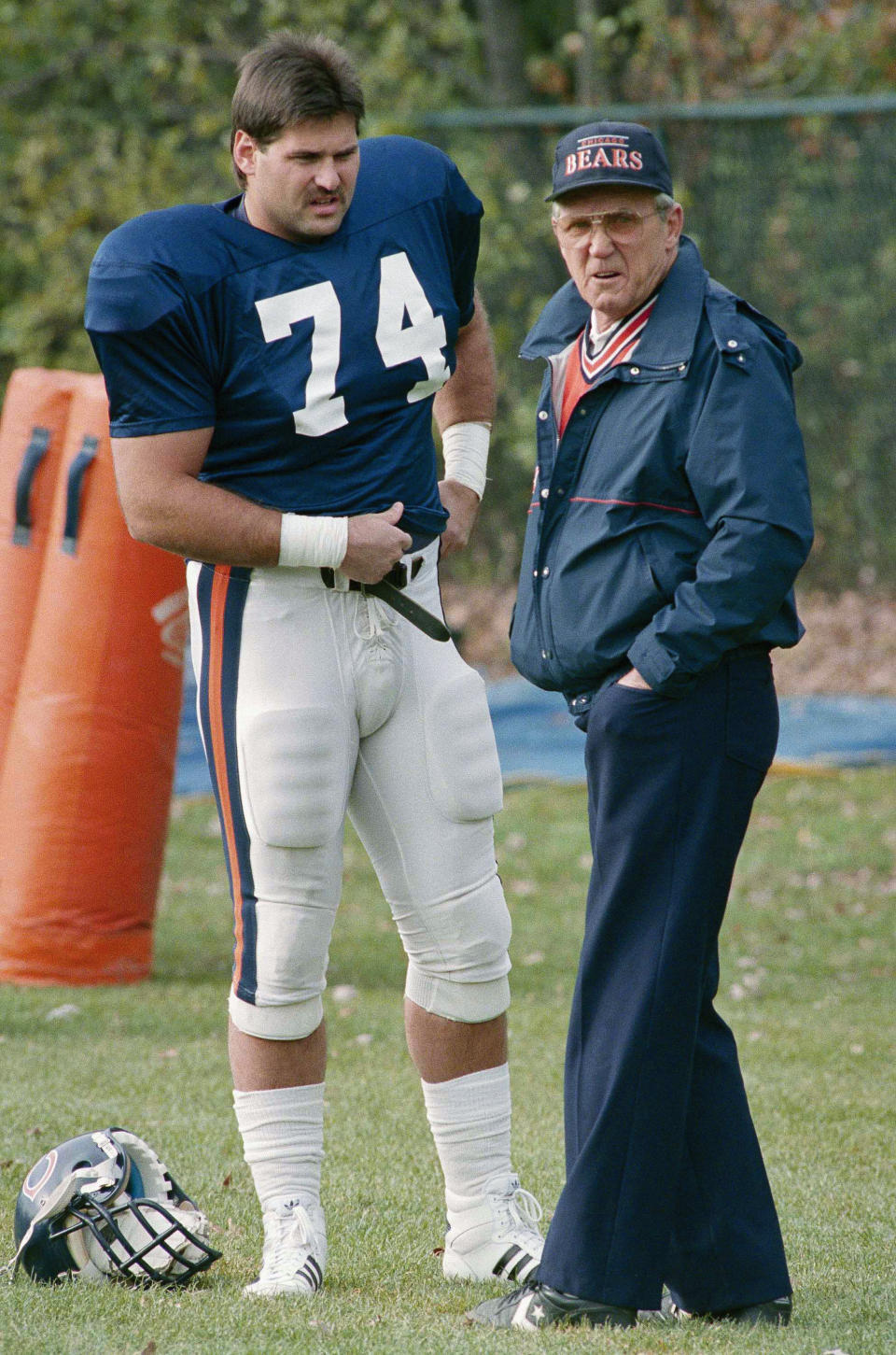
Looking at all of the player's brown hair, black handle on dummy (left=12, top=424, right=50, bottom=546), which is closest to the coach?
the player's brown hair

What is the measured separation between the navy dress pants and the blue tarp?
20.0 feet

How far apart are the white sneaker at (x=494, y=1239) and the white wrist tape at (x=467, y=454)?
4.75 feet

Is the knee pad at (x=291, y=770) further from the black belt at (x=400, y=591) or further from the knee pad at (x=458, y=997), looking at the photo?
the knee pad at (x=458, y=997)

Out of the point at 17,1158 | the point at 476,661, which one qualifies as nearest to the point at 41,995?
the point at 17,1158

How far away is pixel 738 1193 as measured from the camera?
2.95 metres

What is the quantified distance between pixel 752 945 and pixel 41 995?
8.75 ft

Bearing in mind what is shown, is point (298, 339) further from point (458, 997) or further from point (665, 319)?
point (458, 997)

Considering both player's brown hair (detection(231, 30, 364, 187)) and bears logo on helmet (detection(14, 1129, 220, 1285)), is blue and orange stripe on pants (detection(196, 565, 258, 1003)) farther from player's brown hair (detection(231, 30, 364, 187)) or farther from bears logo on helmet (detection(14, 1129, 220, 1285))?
player's brown hair (detection(231, 30, 364, 187))

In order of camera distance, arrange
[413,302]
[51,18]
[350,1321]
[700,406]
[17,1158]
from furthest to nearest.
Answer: [51,18]
[17,1158]
[413,302]
[350,1321]
[700,406]

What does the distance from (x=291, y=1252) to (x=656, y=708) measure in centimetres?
127

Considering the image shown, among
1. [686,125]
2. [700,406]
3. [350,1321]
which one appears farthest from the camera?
[686,125]

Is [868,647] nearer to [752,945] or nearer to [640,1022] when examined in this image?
[752,945]

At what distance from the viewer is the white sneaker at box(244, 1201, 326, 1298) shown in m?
3.19

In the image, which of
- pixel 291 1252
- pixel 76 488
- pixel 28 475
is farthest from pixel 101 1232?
pixel 28 475
